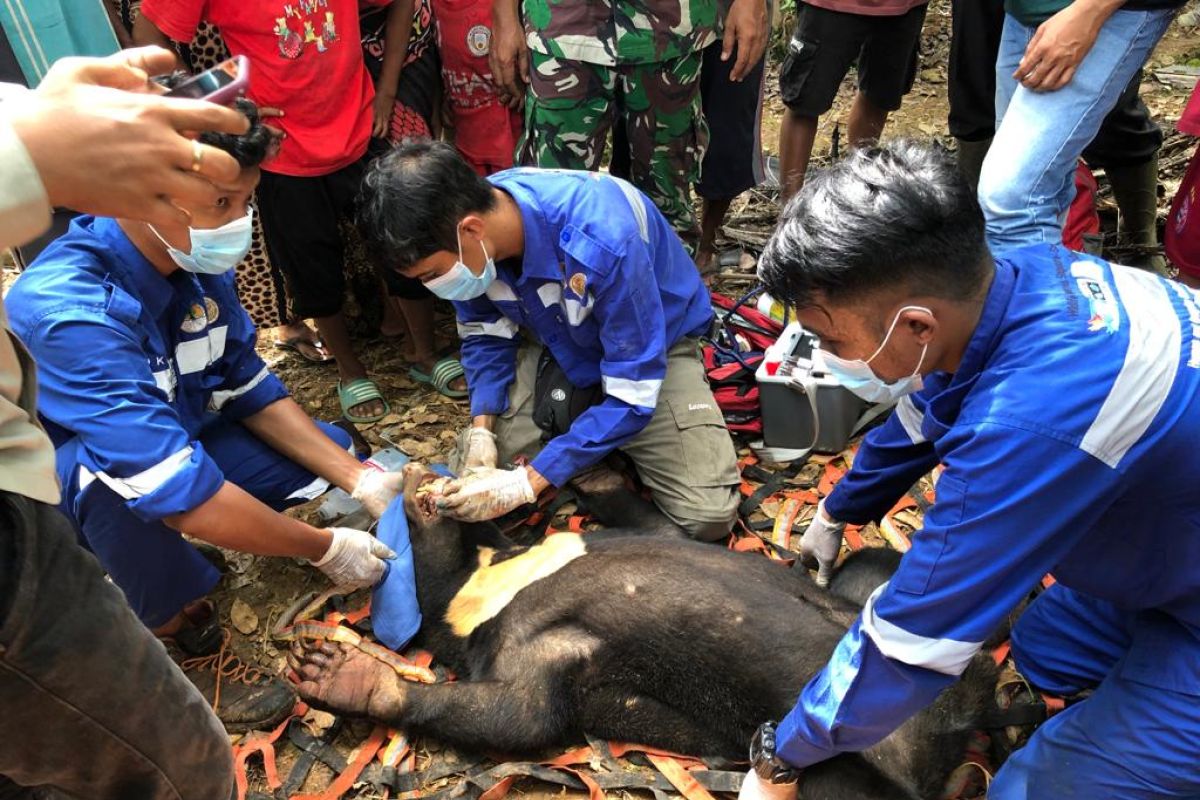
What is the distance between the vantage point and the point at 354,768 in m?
2.92

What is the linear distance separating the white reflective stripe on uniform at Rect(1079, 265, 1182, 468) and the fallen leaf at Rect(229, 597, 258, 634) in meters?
3.07

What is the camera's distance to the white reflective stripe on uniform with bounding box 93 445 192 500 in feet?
8.53

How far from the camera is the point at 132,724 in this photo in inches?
64.7

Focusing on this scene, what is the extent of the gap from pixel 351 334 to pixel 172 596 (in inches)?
93.3

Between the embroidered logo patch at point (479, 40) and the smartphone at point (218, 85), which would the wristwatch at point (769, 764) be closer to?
the smartphone at point (218, 85)

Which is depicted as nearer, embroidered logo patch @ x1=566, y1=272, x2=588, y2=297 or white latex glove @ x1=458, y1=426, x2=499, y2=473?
embroidered logo patch @ x1=566, y1=272, x2=588, y2=297

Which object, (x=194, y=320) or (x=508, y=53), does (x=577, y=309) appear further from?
(x=508, y=53)

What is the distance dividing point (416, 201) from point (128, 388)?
3.67ft

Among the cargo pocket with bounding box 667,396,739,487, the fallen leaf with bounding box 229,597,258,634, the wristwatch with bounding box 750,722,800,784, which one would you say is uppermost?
the wristwatch with bounding box 750,722,800,784

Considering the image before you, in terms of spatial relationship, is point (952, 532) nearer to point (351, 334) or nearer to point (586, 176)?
point (586, 176)

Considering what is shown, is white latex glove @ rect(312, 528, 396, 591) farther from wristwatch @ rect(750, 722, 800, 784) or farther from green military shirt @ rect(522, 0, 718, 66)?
green military shirt @ rect(522, 0, 718, 66)

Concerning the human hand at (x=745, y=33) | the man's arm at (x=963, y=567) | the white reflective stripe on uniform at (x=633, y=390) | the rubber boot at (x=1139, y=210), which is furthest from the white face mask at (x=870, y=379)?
the rubber boot at (x=1139, y=210)

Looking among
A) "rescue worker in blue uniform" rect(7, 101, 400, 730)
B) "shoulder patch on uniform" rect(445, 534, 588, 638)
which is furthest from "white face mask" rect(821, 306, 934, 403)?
"rescue worker in blue uniform" rect(7, 101, 400, 730)

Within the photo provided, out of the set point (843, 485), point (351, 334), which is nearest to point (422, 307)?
point (351, 334)
